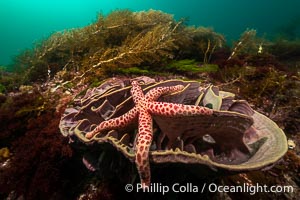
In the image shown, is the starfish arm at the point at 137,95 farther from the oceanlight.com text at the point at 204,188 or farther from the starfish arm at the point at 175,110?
the oceanlight.com text at the point at 204,188

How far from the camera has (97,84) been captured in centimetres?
548

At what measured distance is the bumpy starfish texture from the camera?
206cm

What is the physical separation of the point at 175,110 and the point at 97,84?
3.60m

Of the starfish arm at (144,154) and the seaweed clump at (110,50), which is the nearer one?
the starfish arm at (144,154)

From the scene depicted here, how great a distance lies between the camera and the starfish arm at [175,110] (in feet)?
7.31

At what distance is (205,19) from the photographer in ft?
336

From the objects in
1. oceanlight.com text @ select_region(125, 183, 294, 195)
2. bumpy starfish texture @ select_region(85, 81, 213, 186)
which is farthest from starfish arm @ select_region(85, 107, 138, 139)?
oceanlight.com text @ select_region(125, 183, 294, 195)

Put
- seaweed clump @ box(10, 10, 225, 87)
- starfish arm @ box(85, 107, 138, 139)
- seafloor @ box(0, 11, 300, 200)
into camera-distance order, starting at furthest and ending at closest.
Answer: seaweed clump @ box(10, 10, 225, 87) → seafloor @ box(0, 11, 300, 200) → starfish arm @ box(85, 107, 138, 139)

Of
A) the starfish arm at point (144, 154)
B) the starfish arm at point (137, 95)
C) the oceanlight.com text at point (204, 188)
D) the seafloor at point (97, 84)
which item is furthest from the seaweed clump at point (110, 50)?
the starfish arm at point (144, 154)

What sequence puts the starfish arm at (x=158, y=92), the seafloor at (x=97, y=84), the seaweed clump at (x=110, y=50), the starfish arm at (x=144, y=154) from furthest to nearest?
the seaweed clump at (x=110, y=50) → the seafloor at (x=97, y=84) → the starfish arm at (x=158, y=92) → the starfish arm at (x=144, y=154)

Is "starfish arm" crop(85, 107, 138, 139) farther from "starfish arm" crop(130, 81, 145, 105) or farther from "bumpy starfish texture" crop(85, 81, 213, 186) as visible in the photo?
"starfish arm" crop(130, 81, 145, 105)

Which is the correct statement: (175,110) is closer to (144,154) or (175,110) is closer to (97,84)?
(144,154)

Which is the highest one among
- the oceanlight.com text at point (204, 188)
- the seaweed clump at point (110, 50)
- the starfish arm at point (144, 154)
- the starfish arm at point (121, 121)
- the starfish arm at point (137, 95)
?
the seaweed clump at point (110, 50)

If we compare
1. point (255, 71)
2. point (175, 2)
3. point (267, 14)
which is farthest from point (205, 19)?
point (255, 71)
